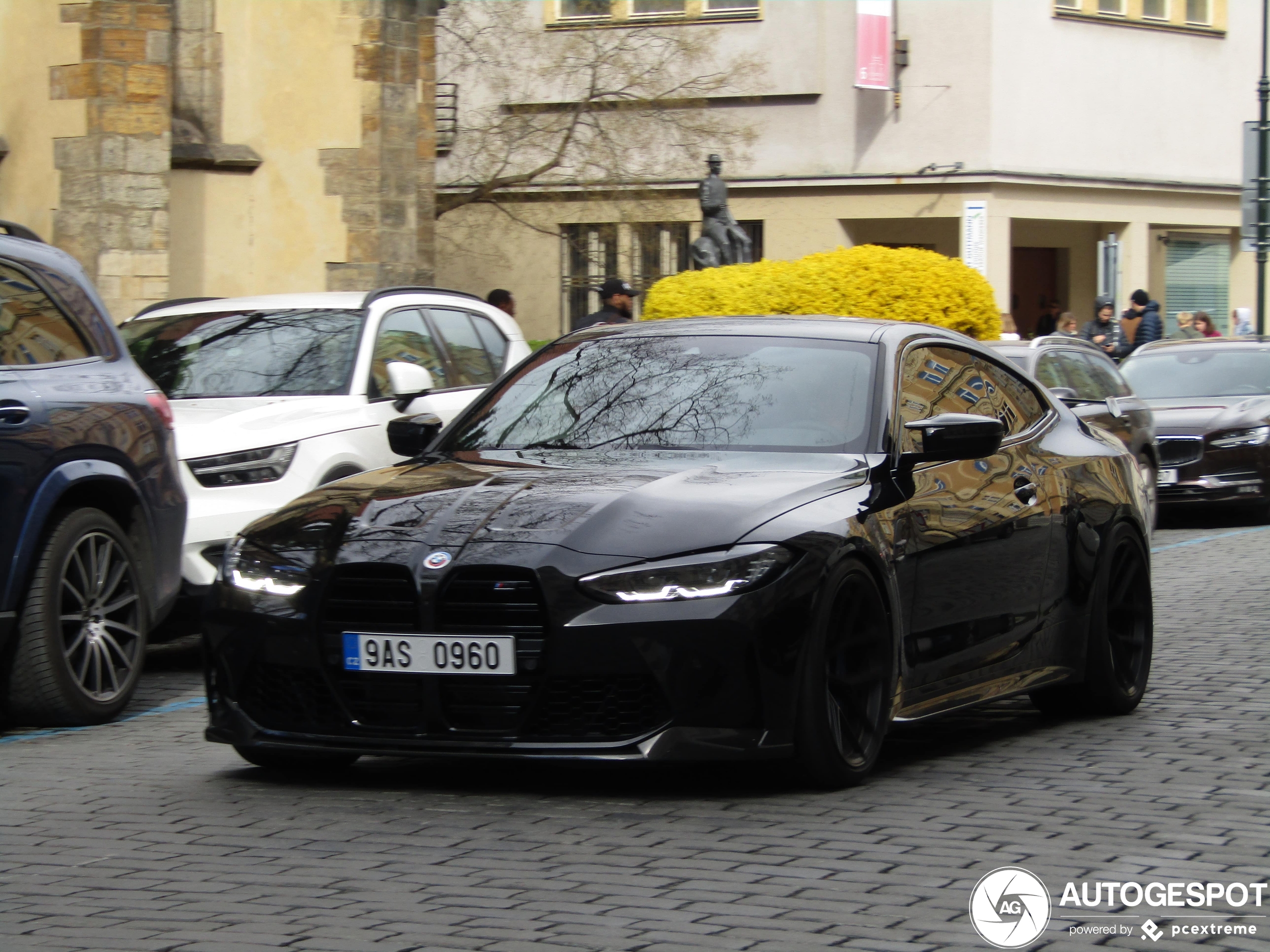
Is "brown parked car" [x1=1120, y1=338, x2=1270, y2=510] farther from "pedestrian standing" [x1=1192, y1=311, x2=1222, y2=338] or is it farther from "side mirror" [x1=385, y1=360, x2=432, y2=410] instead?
"pedestrian standing" [x1=1192, y1=311, x2=1222, y2=338]

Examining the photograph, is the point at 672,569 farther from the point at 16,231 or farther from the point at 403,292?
the point at 403,292

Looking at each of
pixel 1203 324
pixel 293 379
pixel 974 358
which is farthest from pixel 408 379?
pixel 1203 324

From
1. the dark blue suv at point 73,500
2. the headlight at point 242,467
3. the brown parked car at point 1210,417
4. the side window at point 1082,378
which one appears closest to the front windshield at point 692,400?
the dark blue suv at point 73,500

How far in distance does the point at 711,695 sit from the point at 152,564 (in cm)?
344

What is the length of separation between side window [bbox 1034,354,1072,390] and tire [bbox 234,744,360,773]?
10346 mm

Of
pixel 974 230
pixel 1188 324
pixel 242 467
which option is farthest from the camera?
pixel 974 230

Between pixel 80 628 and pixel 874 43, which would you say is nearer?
pixel 80 628

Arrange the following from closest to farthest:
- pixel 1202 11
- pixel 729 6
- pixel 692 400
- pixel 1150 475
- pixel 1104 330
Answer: pixel 692 400 < pixel 1150 475 < pixel 1104 330 < pixel 729 6 < pixel 1202 11

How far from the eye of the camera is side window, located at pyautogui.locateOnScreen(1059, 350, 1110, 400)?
54.2ft

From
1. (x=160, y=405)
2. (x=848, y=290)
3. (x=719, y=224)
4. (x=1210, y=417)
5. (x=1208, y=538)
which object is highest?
(x=719, y=224)

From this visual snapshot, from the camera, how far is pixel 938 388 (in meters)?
7.17

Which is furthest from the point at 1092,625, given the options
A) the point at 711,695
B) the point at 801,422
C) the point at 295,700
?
the point at 295,700

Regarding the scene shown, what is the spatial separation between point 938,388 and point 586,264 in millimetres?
32744

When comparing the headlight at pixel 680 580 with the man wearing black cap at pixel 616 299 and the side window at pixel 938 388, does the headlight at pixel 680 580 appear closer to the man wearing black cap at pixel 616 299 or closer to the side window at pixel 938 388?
the side window at pixel 938 388
